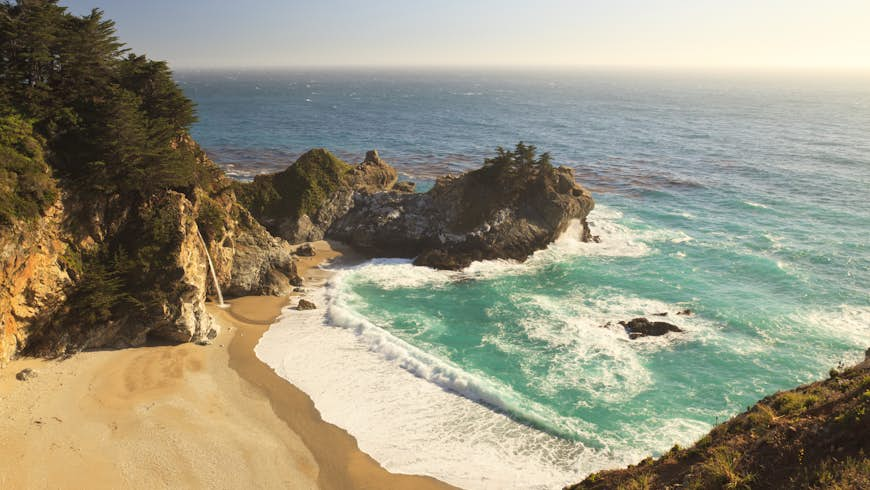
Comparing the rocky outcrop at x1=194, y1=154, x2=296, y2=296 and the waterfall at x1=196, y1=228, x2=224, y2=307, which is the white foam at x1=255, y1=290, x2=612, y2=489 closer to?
the waterfall at x1=196, y1=228, x2=224, y2=307

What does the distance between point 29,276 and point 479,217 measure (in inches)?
1149

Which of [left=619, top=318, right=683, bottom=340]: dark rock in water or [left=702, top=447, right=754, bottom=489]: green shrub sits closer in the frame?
[left=702, top=447, right=754, bottom=489]: green shrub

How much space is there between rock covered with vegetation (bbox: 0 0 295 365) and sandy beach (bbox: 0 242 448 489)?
169 centimetres

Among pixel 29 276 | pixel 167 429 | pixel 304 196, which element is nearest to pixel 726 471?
pixel 167 429

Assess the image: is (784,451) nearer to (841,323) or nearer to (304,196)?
(841,323)

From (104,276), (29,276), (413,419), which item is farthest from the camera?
(104,276)

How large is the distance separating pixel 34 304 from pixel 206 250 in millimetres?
9012

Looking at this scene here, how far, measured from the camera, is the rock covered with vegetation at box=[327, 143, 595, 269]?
40.7m

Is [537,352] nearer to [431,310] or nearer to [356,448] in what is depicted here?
[431,310]

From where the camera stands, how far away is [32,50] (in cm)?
2386

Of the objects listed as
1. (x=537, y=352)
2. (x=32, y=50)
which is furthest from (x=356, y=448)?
(x=32, y=50)

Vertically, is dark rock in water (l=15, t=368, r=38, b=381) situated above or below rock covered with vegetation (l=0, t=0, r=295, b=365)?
below

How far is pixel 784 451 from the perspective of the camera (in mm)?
11305

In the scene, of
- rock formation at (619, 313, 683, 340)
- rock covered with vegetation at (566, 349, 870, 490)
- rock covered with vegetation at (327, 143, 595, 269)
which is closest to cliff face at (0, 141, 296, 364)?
rock covered with vegetation at (327, 143, 595, 269)
